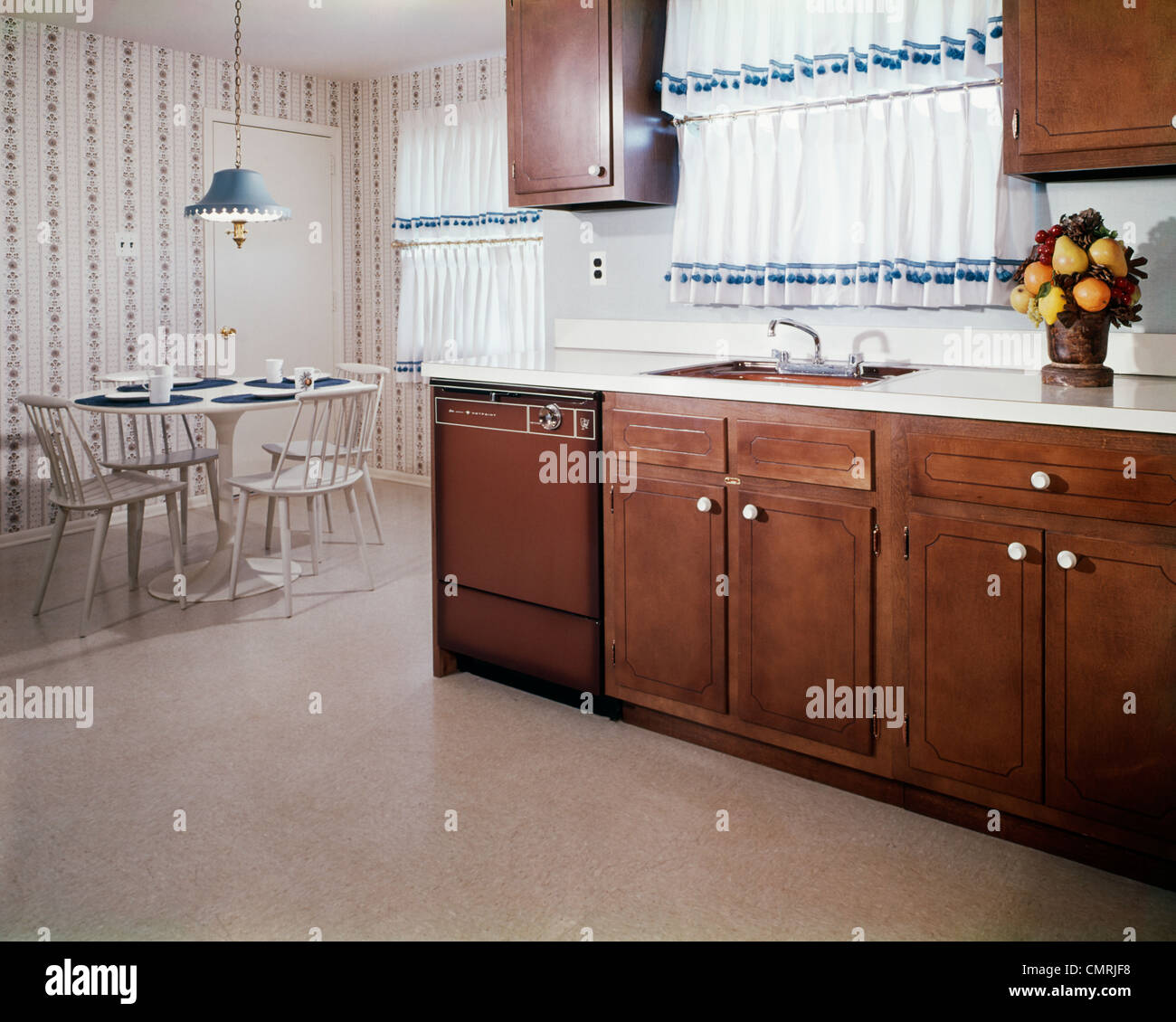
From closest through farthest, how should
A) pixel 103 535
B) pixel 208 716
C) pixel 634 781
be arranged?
pixel 634 781 < pixel 208 716 < pixel 103 535

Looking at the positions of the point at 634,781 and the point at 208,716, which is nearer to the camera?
the point at 634,781

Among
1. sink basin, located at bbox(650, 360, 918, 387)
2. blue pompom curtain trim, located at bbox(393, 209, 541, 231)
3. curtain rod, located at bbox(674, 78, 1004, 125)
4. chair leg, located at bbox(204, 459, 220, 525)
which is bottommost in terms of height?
chair leg, located at bbox(204, 459, 220, 525)

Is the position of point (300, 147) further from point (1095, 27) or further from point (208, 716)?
point (1095, 27)

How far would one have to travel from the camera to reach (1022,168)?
2.28 metres

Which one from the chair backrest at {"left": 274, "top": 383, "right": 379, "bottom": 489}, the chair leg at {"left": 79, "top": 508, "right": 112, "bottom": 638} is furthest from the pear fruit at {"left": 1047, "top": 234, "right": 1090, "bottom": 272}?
the chair leg at {"left": 79, "top": 508, "right": 112, "bottom": 638}

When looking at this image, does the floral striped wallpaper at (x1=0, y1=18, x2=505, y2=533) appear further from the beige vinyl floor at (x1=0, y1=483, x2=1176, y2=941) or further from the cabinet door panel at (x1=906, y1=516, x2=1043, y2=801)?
the cabinet door panel at (x1=906, y1=516, x2=1043, y2=801)

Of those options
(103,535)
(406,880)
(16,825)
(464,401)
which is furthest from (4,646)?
(406,880)

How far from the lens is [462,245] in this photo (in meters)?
5.62

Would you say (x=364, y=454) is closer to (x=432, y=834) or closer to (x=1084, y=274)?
(x=432, y=834)

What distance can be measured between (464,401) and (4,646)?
1.89 meters

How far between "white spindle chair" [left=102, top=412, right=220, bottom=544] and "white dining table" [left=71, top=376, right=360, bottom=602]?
0.08 meters

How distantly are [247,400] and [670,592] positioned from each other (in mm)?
2112

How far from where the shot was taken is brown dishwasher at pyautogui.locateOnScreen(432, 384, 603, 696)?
2.75 m

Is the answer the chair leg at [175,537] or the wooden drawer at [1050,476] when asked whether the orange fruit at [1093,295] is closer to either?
the wooden drawer at [1050,476]
